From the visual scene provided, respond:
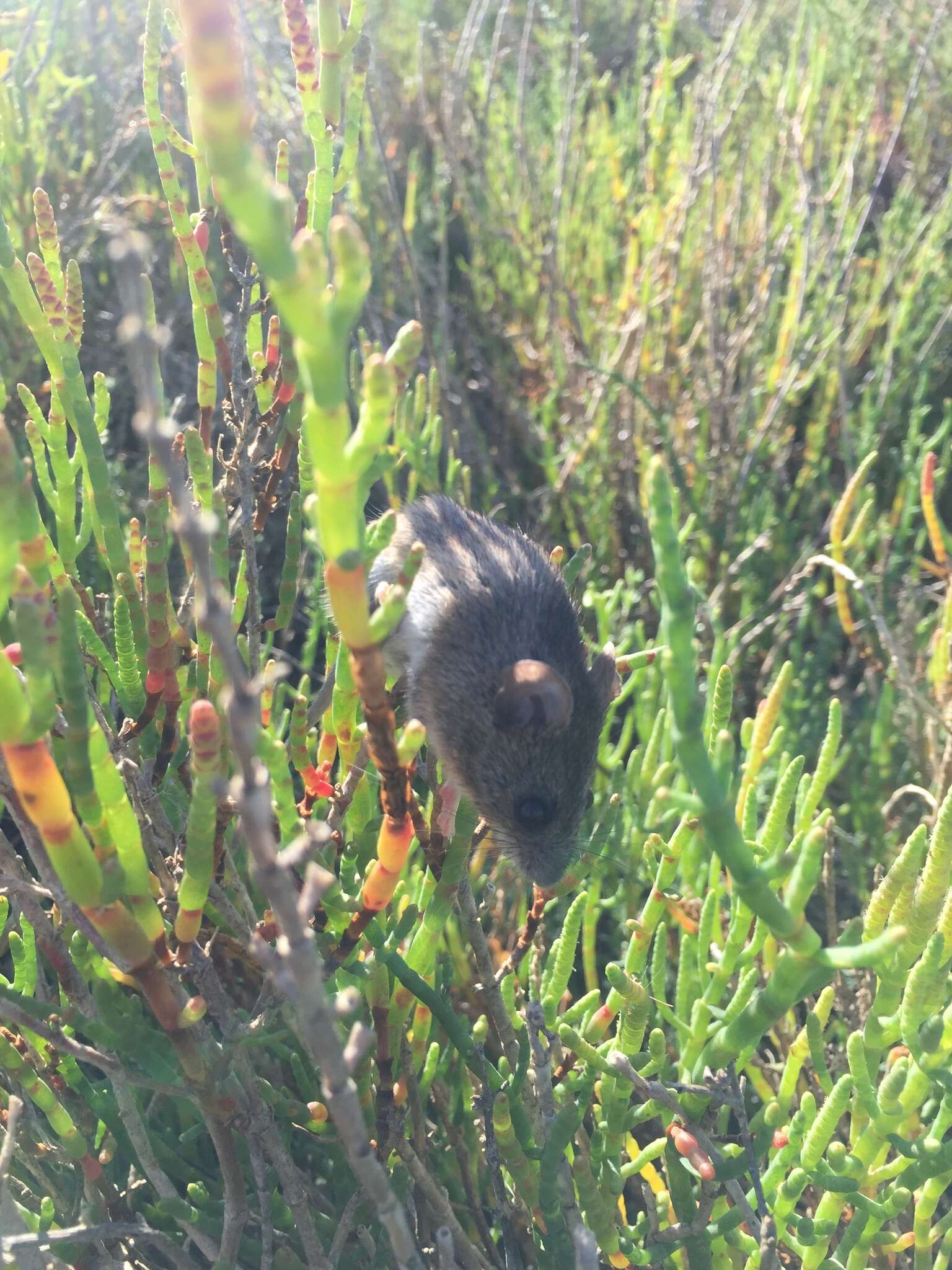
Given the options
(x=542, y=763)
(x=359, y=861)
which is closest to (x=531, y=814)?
(x=542, y=763)

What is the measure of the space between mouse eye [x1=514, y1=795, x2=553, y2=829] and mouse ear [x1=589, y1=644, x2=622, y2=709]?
0.64ft

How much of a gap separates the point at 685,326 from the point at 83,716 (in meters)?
2.96

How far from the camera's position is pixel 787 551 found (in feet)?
9.48

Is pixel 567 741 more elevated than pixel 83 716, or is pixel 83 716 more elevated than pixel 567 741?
pixel 83 716

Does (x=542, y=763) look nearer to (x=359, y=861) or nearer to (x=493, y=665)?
(x=493, y=665)

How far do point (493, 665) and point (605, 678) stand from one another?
0.18 meters

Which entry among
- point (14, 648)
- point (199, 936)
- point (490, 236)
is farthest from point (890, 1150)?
point (490, 236)

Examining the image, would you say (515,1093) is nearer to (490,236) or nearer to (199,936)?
(199,936)

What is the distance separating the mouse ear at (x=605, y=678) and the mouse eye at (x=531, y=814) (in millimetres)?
194

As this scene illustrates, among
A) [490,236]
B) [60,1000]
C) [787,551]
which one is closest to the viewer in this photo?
[60,1000]

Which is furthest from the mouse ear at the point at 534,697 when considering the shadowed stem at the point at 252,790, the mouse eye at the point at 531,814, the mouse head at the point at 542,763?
the shadowed stem at the point at 252,790

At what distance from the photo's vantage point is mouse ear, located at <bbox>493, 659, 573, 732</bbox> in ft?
4.26

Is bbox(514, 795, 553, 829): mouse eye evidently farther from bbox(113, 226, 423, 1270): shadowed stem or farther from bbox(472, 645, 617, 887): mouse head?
bbox(113, 226, 423, 1270): shadowed stem

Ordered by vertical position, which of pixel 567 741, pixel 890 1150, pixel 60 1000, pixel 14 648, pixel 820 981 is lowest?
pixel 890 1150
